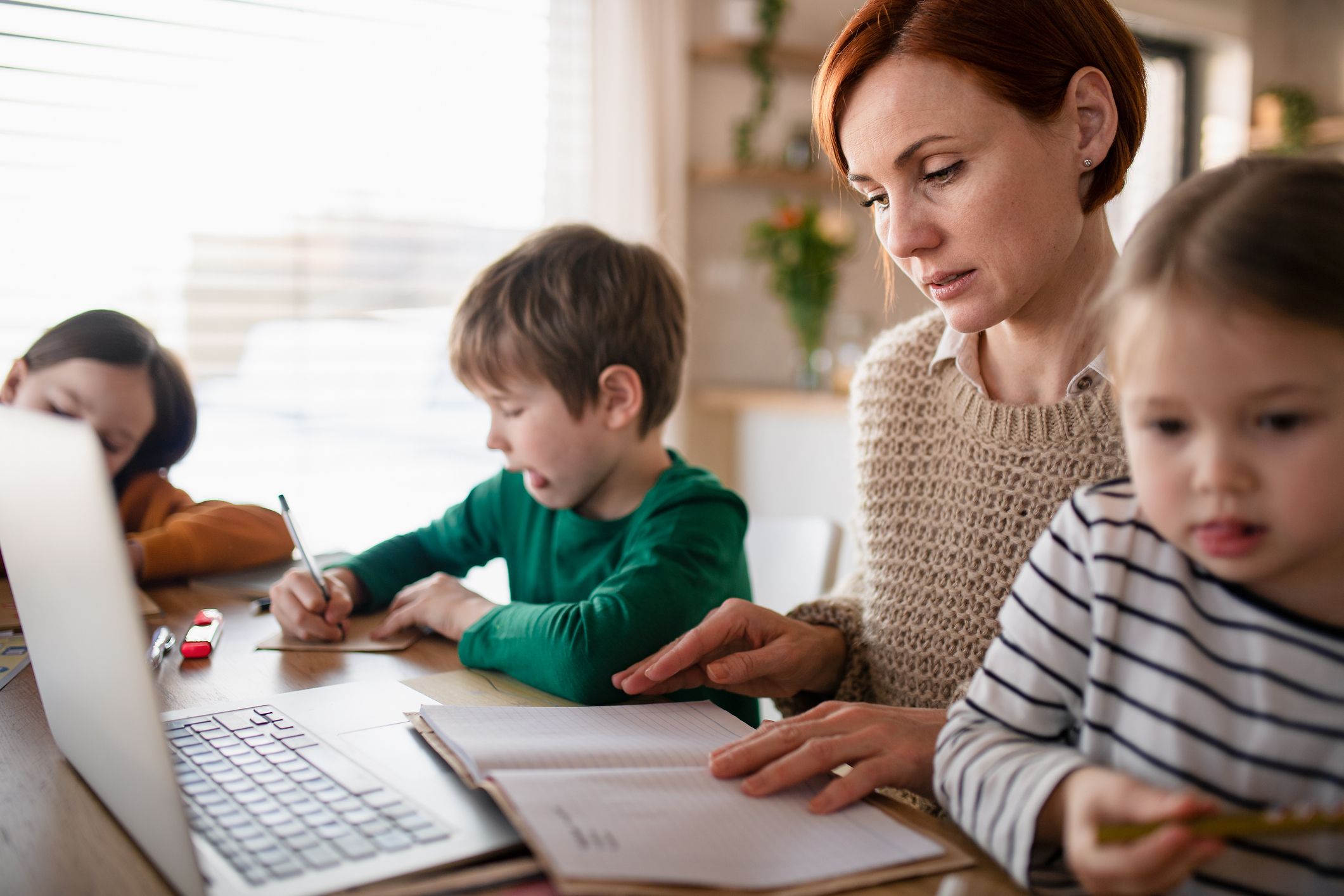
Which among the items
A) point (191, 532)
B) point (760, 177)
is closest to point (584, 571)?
point (191, 532)

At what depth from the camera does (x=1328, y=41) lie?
497 cm

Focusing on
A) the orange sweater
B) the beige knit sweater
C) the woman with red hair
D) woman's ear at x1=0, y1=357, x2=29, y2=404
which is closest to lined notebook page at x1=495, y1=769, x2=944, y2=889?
the woman with red hair

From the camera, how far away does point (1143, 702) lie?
604 mm

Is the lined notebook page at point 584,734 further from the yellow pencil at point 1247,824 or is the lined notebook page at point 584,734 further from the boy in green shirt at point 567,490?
the yellow pencil at point 1247,824

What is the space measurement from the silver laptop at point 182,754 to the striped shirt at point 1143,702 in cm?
30

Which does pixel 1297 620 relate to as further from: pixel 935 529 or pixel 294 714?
pixel 294 714

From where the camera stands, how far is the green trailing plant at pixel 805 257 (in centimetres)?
324

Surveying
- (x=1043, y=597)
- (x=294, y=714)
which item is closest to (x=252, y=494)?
(x=294, y=714)

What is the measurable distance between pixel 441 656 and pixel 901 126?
2.30 feet

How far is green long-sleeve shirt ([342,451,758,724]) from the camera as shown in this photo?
Result: 0.99m

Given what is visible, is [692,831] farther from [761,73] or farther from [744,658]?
[761,73]

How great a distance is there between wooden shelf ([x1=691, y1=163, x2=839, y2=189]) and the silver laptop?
108 inches

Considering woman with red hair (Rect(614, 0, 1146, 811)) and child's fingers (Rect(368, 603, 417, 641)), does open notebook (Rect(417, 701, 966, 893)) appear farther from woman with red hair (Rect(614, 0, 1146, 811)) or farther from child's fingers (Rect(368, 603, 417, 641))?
child's fingers (Rect(368, 603, 417, 641))

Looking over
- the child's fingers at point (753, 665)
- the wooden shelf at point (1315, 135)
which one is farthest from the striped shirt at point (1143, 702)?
the wooden shelf at point (1315, 135)
